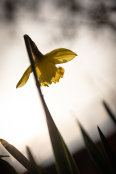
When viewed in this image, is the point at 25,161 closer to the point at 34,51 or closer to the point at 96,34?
the point at 34,51

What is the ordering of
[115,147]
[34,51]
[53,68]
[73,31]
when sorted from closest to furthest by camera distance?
[34,51] < [53,68] < [115,147] < [73,31]

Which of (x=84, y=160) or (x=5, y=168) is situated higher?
(x=5, y=168)

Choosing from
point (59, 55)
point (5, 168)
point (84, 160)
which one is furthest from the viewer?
point (84, 160)

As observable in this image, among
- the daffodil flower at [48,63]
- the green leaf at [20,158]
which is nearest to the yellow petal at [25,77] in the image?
the daffodil flower at [48,63]

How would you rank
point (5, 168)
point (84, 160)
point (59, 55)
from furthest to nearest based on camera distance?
point (84, 160) < point (59, 55) < point (5, 168)

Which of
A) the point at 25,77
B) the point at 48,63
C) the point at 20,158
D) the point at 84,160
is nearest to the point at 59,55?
the point at 48,63

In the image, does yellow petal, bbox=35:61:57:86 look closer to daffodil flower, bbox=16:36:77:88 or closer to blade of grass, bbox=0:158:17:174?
daffodil flower, bbox=16:36:77:88

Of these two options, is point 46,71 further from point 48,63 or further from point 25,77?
point 25,77

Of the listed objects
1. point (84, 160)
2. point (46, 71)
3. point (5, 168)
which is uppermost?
point (46, 71)

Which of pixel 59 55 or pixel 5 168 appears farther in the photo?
pixel 59 55

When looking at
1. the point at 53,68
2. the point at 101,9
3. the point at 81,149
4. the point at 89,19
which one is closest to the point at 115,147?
the point at 81,149
